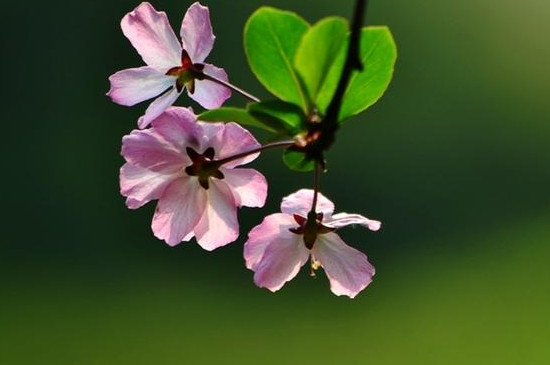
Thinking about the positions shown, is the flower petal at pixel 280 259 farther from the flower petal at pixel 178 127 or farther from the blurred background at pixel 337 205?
the blurred background at pixel 337 205

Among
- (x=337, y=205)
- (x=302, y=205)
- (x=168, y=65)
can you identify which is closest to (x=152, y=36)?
(x=168, y=65)

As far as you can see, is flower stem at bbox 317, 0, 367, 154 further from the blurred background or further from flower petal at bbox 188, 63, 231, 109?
the blurred background

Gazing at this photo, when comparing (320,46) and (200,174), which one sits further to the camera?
(200,174)

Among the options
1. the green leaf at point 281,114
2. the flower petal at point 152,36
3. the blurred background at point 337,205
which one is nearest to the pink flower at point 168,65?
the flower petal at point 152,36

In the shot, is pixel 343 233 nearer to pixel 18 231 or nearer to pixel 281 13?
pixel 18 231

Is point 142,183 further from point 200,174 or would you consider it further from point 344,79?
point 344,79

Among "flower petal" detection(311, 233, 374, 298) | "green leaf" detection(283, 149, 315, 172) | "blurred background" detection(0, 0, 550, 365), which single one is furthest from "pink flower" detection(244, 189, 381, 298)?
"blurred background" detection(0, 0, 550, 365)
